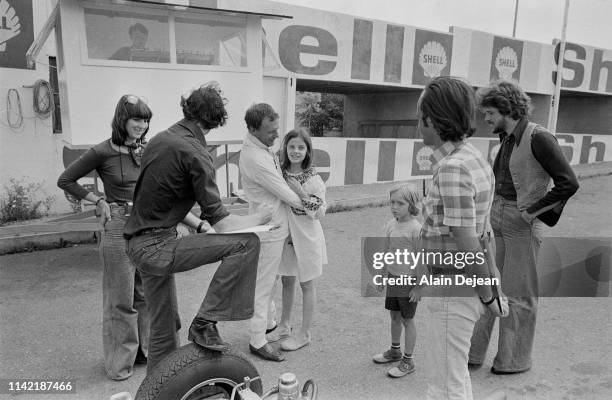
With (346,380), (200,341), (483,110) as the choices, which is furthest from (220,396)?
(483,110)

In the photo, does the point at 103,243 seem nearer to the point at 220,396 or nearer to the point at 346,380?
the point at 220,396

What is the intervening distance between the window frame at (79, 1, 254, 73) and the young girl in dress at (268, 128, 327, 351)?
2592 millimetres

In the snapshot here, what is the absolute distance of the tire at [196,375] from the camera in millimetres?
2258

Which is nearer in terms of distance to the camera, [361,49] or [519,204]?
[519,204]

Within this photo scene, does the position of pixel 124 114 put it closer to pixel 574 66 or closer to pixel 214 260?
pixel 214 260

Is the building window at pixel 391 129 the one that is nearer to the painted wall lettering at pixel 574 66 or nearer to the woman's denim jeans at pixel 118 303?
the painted wall lettering at pixel 574 66

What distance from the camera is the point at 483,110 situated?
341cm

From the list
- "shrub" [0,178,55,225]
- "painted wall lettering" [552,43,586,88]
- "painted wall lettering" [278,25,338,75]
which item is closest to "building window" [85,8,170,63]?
"shrub" [0,178,55,225]

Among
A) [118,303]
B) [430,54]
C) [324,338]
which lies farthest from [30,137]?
[430,54]

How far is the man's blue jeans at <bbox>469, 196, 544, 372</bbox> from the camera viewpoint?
338 cm

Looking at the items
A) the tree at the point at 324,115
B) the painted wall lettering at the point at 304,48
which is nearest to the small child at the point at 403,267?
the painted wall lettering at the point at 304,48

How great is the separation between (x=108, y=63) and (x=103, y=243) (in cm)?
281

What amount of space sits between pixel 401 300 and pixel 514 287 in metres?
0.82

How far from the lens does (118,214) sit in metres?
3.34
